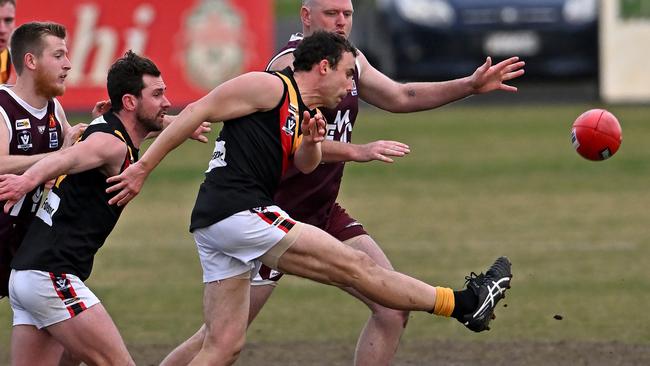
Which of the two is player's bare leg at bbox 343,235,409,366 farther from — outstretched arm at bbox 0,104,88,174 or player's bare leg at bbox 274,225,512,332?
outstretched arm at bbox 0,104,88,174

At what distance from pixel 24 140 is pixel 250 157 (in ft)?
4.38

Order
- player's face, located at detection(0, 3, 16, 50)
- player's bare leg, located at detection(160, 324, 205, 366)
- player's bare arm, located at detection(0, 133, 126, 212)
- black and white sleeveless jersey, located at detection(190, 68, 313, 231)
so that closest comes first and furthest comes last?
player's bare arm, located at detection(0, 133, 126, 212), black and white sleeveless jersey, located at detection(190, 68, 313, 231), player's bare leg, located at detection(160, 324, 205, 366), player's face, located at detection(0, 3, 16, 50)

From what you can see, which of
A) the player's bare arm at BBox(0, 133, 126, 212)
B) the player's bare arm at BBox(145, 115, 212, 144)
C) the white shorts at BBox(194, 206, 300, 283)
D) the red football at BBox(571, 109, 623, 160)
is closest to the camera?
the player's bare arm at BBox(0, 133, 126, 212)

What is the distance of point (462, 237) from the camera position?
15.4 metres

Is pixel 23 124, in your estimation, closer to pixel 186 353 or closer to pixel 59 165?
pixel 59 165

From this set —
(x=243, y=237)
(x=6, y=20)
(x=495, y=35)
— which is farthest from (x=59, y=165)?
(x=495, y=35)

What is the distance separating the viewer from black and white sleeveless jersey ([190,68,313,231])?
24.6 ft

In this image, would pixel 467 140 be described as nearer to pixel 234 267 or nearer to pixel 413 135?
pixel 413 135

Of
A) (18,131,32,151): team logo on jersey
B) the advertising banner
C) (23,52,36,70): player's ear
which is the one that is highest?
the advertising banner

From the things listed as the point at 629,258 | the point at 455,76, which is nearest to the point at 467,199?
the point at 629,258

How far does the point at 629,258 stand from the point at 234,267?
7.33 metres

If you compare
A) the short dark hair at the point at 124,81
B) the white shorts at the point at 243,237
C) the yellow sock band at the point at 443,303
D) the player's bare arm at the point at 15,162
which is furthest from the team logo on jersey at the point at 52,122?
the yellow sock band at the point at 443,303

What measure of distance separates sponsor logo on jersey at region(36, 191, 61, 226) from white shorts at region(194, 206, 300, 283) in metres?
0.79

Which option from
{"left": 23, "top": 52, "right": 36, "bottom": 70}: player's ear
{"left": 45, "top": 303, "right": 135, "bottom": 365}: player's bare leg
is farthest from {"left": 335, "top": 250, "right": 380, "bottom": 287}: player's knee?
{"left": 23, "top": 52, "right": 36, "bottom": 70}: player's ear
